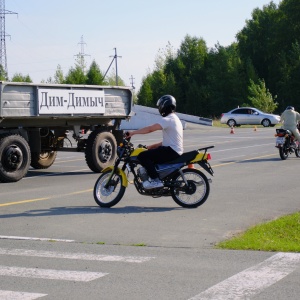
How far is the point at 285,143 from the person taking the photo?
25516mm

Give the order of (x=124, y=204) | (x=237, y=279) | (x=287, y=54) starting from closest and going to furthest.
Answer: (x=237, y=279) < (x=124, y=204) < (x=287, y=54)

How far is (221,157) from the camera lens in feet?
88.1

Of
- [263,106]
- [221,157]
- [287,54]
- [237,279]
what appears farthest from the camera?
[287,54]

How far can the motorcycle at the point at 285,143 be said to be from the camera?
83.0ft

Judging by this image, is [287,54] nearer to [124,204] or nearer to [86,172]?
[86,172]

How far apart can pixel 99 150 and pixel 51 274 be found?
1261 cm

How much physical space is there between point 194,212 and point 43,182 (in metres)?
6.30

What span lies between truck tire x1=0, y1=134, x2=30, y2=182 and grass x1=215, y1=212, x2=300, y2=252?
8037 millimetres

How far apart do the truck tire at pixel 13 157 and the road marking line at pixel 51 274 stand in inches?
387

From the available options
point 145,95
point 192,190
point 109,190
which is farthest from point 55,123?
point 145,95

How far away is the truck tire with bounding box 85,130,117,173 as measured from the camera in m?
20.7

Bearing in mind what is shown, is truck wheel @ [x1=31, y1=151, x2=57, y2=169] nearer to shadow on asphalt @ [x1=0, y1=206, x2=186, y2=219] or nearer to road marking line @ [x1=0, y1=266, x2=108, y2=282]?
shadow on asphalt @ [x1=0, y1=206, x2=186, y2=219]

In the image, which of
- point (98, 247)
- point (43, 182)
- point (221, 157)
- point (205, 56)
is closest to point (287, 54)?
point (205, 56)

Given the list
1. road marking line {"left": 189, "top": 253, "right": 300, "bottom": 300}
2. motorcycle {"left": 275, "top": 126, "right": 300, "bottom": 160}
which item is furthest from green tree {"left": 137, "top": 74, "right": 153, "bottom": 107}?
road marking line {"left": 189, "top": 253, "right": 300, "bottom": 300}
